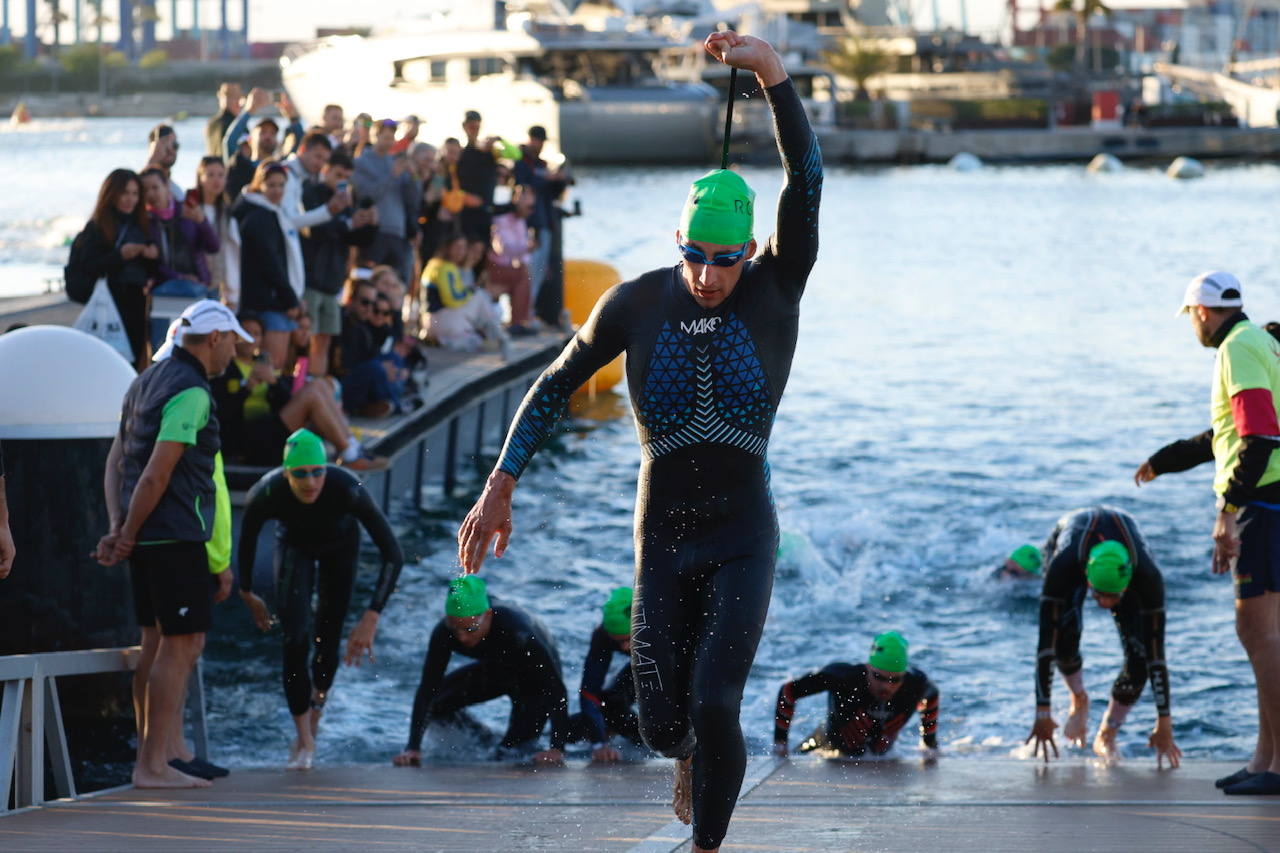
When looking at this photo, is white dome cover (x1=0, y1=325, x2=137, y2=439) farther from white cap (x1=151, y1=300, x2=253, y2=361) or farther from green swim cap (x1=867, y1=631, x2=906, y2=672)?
green swim cap (x1=867, y1=631, x2=906, y2=672)

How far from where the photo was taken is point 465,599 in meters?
9.32

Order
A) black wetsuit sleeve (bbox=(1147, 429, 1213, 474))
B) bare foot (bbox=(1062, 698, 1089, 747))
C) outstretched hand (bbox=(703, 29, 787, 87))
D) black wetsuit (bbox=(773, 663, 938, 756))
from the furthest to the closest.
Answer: bare foot (bbox=(1062, 698, 1089, 747))
black wetsuit (bbox=(773, 663, 938, 756))
black wetsuit sleeve (bbox=(1147, 429, 1213, 474))
outstretched hand (bbox=(703, 29, 787, 87))

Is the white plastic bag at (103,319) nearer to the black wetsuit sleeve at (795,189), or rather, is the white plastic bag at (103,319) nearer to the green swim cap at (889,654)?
the green swim cap at (889,654)

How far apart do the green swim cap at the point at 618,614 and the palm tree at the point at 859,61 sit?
101m

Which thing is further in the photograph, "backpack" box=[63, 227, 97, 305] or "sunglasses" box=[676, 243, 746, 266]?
"backpack" box=[63, 227, 97, 305]

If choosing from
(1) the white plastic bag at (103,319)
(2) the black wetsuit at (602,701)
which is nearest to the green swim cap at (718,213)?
(2) the black wetsuit at (602,701)

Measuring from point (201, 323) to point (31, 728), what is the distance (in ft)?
5.82

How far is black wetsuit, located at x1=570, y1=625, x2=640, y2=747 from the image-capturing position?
376 inches

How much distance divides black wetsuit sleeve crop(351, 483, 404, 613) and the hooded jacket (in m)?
3.87

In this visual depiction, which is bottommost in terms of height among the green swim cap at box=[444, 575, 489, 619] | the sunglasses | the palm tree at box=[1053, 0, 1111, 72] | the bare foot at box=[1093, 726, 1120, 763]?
the bare foot at box=[1093, 726, 1120, 763]

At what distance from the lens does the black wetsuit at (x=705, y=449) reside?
5297 mm

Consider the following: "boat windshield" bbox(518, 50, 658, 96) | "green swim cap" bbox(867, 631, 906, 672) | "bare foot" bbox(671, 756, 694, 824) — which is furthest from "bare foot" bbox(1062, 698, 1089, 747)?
"boat windshield" bbox(518, 50, 658, 96)

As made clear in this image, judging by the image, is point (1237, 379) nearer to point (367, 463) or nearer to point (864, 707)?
point (864, 707)

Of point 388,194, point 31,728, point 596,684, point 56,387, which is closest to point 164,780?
point 31,728
